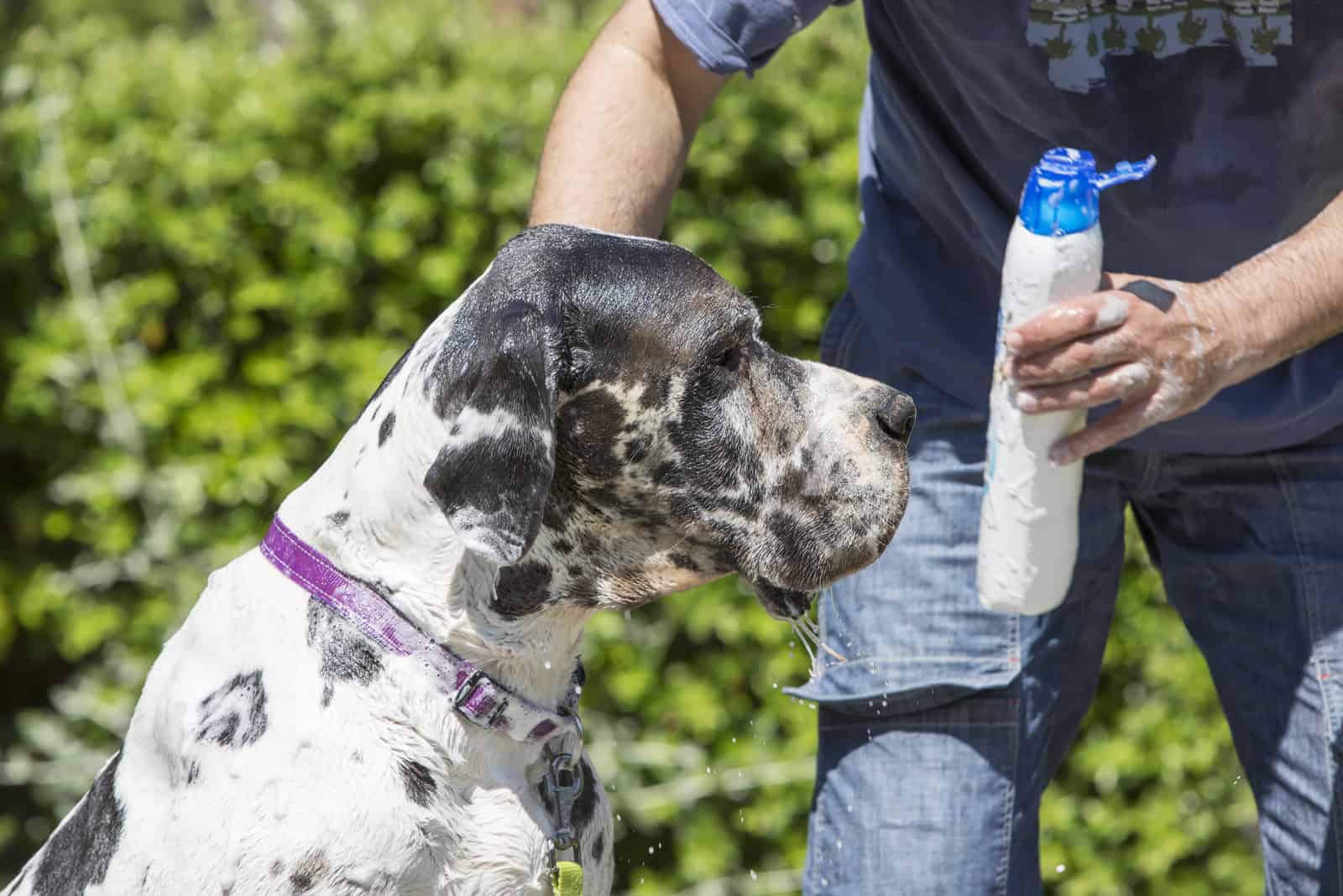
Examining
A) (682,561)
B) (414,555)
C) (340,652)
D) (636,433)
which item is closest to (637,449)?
(636,433)

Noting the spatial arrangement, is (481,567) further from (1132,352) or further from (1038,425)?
(1132,352)

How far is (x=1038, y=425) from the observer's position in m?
2.44

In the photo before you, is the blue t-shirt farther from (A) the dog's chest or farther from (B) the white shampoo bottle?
(A) the dog's chest

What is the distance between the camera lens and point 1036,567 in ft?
8.43

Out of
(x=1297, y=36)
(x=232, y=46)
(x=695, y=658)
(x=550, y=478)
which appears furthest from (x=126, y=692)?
(x=1297, y=36)

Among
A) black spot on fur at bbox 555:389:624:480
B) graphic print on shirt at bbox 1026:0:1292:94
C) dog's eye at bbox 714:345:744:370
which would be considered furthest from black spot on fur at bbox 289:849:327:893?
graphic print on shirt at bbox 1026:0:1292:94

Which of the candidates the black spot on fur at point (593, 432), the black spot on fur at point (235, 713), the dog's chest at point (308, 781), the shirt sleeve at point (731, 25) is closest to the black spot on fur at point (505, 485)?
the black spot on fur at point (593, 432)

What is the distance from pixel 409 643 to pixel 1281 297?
143 cm

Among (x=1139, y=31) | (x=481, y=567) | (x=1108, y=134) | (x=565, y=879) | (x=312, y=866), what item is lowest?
(x=565, y=879)

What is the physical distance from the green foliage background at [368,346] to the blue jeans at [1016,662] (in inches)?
71.8

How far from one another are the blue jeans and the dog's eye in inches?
24.7

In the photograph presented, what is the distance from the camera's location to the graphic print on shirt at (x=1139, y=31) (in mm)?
2496

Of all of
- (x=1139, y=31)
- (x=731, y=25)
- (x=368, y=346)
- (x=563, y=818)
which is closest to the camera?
(x=563, y=818)

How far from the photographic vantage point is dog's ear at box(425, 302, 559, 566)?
213 cm
